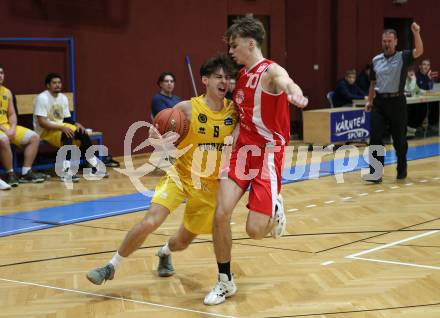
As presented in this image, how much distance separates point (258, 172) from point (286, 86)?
0.66 m

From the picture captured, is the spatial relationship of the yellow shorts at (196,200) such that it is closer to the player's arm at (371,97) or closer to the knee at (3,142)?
the player's arm at (371,97)

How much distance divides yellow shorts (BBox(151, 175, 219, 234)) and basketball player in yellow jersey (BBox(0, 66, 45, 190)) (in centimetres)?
550

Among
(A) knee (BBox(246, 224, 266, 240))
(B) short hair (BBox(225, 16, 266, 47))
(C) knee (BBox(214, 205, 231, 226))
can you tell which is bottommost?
(A) knee (BBox(246, 224, 266, 240))

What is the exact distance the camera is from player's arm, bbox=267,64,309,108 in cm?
421

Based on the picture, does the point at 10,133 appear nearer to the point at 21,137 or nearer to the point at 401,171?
the point at 21,137

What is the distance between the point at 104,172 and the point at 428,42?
12.6 m

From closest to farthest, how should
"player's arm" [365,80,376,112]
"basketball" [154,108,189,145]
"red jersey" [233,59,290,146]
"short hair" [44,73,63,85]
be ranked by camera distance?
"red jersey" [233,59,290,146]
"basketball" [154,108,189,145]
"player's arm" [365,80,376,112]
"short hair" [44,73,63,85]

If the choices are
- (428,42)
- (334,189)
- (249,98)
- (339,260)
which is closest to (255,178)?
(249,98)

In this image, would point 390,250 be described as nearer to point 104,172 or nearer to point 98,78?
point 104,172

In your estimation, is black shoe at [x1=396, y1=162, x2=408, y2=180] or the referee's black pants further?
black shoe at [x1=396, y1=162, x2=408, y2=180]

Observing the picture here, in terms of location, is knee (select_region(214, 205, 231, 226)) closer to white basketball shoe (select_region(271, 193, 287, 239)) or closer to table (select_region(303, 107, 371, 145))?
white basketball shoe (select_region(271, 193, 287, 239))

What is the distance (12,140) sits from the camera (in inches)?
407

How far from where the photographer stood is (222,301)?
4.73m

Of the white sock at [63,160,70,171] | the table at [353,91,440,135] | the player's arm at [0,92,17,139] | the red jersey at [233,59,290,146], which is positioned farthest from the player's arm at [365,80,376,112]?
the red jersey at [233,59,290,146]
